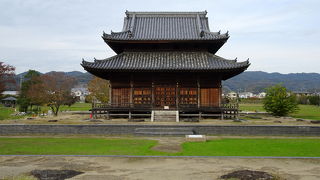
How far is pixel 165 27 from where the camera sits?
119 feet

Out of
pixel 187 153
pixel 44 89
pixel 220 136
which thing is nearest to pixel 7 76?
pixel 44 89

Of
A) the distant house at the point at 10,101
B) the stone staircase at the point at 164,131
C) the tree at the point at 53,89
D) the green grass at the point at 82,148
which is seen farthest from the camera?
the distant house at the point at 10,101

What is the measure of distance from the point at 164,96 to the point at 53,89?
32.2 m

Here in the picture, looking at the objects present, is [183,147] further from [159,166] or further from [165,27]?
[165,27]

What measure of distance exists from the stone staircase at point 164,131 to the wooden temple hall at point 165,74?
652cm

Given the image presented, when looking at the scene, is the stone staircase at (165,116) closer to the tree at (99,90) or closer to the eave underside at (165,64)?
the eave underside at (165,64)

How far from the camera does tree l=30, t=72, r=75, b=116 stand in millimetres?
53781

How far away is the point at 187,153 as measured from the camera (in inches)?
571

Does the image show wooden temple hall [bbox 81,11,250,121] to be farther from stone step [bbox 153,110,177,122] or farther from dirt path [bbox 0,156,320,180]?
dirt path [bbox 0,156,320,180]

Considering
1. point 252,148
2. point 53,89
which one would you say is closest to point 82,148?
point 252,148

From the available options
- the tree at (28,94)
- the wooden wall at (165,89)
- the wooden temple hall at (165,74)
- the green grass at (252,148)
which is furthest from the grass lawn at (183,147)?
the tree at (28,94)

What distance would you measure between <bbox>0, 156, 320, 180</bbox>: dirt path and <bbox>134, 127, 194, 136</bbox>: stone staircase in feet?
27.1

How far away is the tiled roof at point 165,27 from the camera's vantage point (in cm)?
3263

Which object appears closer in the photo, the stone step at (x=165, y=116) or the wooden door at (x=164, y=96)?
the stone step at (x=165, y=116)
